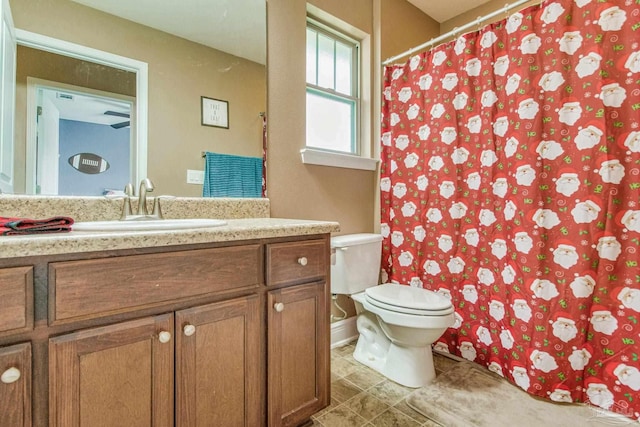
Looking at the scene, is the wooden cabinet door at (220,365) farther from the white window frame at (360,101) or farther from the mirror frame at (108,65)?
the white window frame at (360,101)

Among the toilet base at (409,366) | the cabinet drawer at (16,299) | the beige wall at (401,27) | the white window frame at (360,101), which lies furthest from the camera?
the beige wall at (401,27)

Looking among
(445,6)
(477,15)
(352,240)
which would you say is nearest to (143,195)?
(352,240)

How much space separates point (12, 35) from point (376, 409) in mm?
2118

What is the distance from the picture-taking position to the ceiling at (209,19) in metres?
1.35

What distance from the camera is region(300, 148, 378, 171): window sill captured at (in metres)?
1.88

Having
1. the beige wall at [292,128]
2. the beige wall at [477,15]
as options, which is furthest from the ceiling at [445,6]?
the beige wall at [292,128]

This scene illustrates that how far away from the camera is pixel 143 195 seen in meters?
1.26

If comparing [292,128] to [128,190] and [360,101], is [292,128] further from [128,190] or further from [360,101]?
[128,190]

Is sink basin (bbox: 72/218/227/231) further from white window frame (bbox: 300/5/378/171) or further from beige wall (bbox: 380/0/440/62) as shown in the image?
beige wall (bbox: 380/0/440/62)

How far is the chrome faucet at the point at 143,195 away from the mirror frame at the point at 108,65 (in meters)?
0.12

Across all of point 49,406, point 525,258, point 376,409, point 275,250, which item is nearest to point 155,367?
point 49,406

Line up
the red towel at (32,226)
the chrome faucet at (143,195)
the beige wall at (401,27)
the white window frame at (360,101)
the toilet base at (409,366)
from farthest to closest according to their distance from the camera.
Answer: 1. the beige wall at (401,27)
2. the white window frame at (360,101)
3. the toilet base at (409,366)
4. the chrome faucet at (143,195)
5. the red towel at (32,226)

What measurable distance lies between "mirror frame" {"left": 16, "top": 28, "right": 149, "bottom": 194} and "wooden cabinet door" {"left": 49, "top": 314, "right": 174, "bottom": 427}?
0.72 metres

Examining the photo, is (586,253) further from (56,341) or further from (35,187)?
(35,187)
